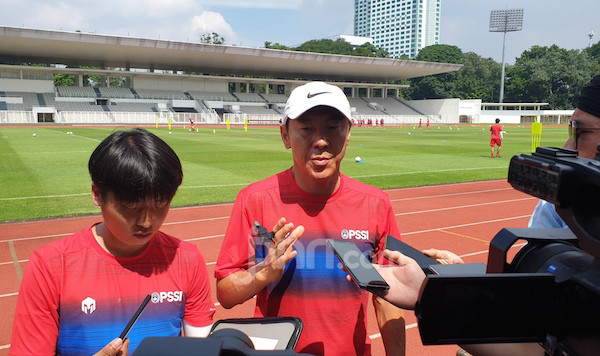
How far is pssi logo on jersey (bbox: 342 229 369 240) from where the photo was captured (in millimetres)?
2119

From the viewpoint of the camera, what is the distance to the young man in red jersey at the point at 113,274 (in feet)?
5.49

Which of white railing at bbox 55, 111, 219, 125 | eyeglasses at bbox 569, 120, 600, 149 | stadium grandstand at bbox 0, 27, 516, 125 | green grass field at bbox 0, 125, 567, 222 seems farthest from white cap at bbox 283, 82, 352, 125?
white railing at bbox 55, 111, 219, 125

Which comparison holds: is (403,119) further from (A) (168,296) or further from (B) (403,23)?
(B) (403,23)

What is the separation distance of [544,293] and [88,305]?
1.51m

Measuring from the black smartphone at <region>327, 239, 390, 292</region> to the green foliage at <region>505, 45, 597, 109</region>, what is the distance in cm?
8388

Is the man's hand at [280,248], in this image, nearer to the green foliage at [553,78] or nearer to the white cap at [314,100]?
the white cap at [314,100]

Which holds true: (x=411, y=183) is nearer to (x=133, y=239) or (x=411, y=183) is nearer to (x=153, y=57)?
(x=133, y=239)

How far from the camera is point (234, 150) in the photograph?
20812 mm

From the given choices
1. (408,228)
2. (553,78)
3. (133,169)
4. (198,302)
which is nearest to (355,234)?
(198,302)

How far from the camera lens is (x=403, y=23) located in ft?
591

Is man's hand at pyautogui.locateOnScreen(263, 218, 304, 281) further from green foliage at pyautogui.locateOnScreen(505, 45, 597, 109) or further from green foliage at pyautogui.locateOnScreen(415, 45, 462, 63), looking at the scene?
green foliage at pyautogui.locateOnScreen(415, 45, 462, 63)

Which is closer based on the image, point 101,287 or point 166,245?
point 101,287

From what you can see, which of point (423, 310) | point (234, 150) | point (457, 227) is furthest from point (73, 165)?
point (423, 310)

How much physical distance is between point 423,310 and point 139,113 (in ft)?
161
